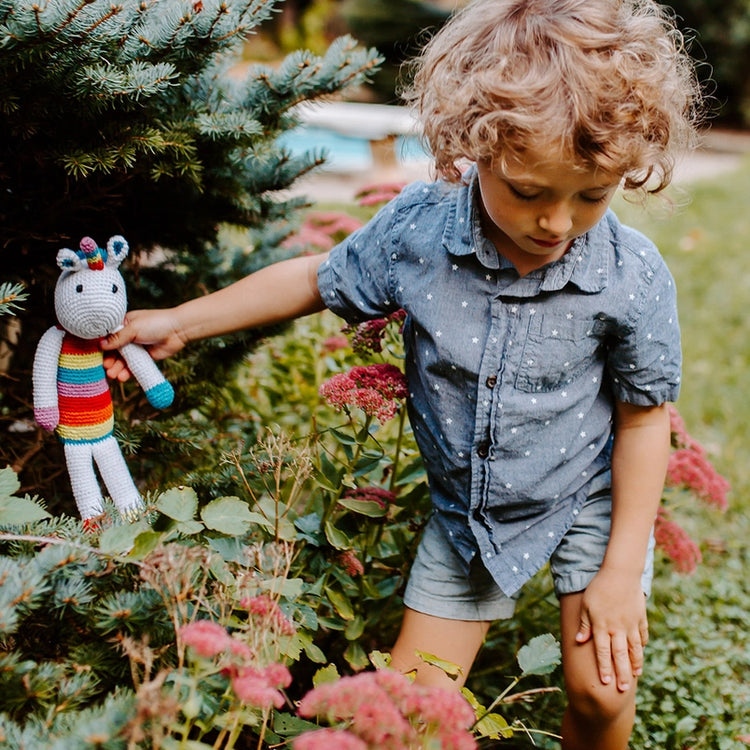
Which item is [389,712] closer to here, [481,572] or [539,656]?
[539,656]

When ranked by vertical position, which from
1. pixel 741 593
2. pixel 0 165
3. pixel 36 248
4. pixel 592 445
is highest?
pixel 0 165

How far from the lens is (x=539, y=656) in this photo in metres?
1.32

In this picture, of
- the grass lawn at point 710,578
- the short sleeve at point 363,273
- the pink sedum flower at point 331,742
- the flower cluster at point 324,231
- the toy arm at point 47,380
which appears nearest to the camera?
the pink sedum flower at point 331,742

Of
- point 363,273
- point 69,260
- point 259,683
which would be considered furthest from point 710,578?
point 69,260

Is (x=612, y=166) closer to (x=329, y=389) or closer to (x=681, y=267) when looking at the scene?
(x=329, y=389)

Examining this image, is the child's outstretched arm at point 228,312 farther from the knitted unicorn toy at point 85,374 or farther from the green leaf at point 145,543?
the green leaf at point 145,543

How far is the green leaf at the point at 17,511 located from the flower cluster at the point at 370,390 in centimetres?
59

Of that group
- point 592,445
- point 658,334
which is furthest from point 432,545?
point 658,334

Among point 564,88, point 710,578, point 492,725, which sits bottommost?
point 710,578

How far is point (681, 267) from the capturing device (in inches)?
215

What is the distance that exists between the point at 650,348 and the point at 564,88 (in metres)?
0.53

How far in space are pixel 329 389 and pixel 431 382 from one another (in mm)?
217

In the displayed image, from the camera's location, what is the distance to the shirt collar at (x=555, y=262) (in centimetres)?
153

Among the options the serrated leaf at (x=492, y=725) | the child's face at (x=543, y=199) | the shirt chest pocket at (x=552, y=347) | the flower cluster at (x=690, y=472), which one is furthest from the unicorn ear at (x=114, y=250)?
the flower cluster at (x=690, y=472)
